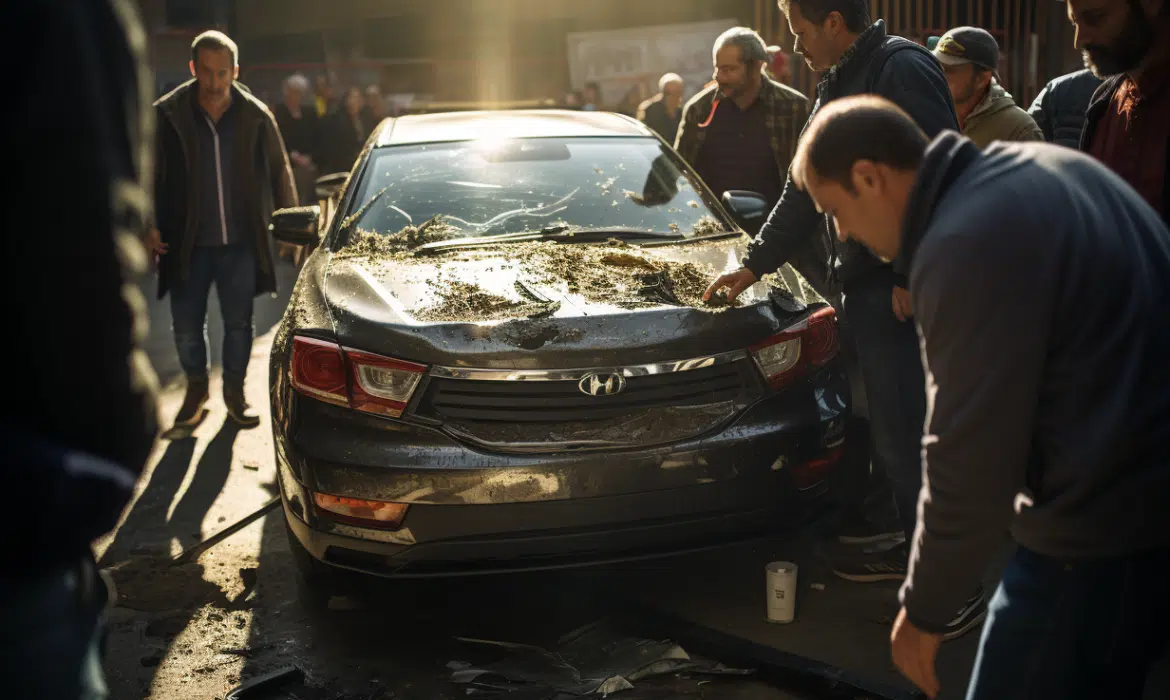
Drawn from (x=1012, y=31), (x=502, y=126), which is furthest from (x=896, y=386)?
(x=1012, y=31)

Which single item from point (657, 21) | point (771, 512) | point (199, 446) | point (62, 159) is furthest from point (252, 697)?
point (657, 21)

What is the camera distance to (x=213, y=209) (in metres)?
7.27

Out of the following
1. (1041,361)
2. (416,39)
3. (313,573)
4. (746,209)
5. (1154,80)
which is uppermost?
(1154,80)

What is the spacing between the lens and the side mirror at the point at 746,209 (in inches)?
221

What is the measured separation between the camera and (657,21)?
19641 millimetres

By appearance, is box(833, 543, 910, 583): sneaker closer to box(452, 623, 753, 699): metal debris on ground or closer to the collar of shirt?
box(452, 623, 753, 699): metal debris on ground

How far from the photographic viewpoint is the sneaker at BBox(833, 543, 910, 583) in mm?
4590

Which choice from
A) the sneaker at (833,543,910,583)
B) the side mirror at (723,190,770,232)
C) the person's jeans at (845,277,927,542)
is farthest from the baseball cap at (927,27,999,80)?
the sneaker at (833,543,910,583)

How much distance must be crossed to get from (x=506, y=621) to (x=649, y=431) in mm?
878

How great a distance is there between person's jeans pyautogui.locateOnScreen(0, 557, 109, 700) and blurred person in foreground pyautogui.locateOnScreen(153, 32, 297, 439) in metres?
5.92

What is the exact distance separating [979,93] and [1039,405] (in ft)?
12.7

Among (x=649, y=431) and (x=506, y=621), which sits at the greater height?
(x=649, y=431)

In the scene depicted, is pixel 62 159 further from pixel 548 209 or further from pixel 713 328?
pixel 548 209

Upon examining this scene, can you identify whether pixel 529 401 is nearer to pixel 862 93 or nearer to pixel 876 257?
pixel 876 257
